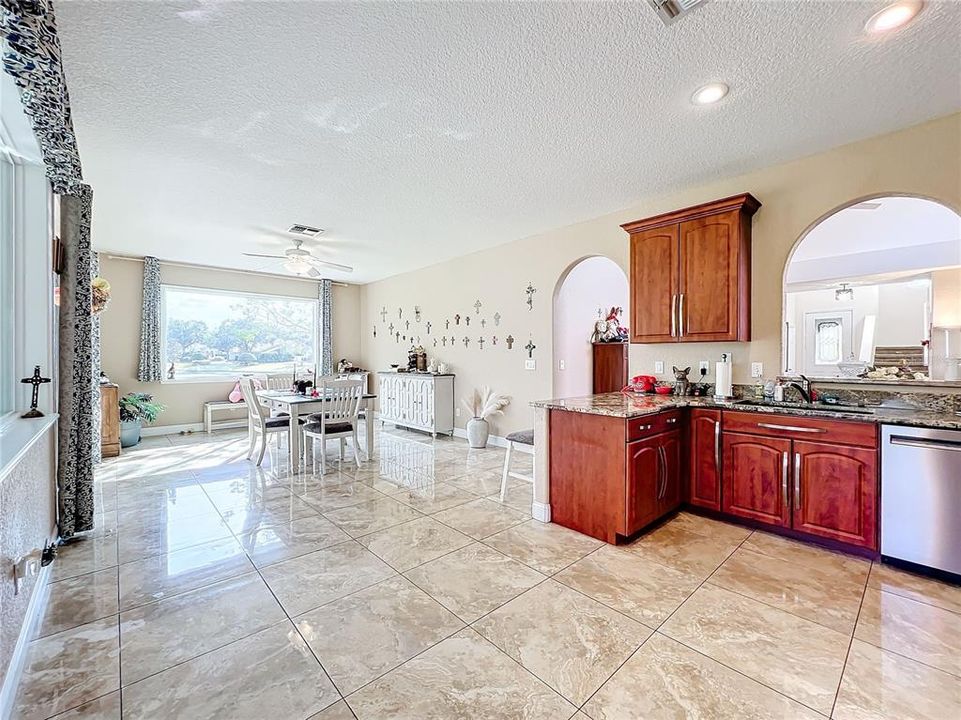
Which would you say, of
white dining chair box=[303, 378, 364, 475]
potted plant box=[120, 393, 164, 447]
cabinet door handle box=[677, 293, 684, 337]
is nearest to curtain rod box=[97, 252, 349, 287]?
potted plant box=[120, 393, 164, 447]

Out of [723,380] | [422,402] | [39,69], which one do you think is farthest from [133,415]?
[723,380]

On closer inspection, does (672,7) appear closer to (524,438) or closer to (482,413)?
(524,438)

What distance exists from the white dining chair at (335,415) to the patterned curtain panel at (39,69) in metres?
2.65

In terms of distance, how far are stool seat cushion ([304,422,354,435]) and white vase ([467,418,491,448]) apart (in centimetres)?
156

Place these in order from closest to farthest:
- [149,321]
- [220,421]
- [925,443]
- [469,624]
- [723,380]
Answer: [469,624], [925,443], [723,380], [149,321], [220,421]

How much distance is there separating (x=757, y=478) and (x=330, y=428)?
3.77 meters

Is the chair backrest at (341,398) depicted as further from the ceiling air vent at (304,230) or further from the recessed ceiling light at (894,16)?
the recessed ceiling light at (894,16)

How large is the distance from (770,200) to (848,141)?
0.52 m

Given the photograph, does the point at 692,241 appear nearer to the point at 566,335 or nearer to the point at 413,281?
the point at 566,335

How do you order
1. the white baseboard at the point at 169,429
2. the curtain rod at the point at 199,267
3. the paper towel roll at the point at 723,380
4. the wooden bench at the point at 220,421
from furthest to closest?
the wooden bench at the point at 220,421 < the white baseboard at the point at 169,429 < the curtain rod at the point at 199,267 < the paper towel roll at the point at 723,380

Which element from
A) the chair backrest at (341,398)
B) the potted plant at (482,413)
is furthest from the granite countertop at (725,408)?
the chair backrest at (341,398)

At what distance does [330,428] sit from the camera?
4.45 m

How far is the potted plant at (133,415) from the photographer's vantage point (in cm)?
542

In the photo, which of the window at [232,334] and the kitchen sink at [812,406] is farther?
the window at [232,334]
